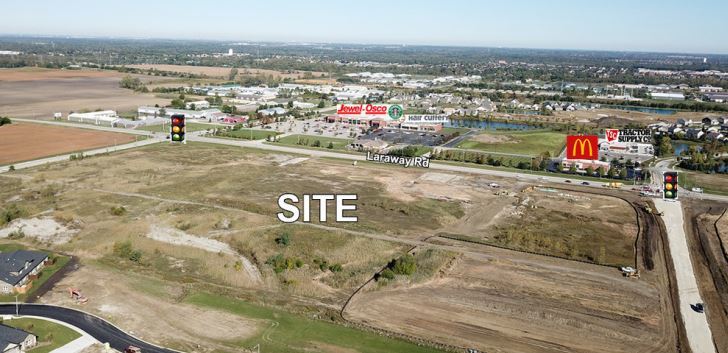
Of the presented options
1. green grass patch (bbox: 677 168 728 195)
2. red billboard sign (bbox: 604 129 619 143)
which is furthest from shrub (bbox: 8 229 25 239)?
red billboard sign (bbox: 604 129 619 143)

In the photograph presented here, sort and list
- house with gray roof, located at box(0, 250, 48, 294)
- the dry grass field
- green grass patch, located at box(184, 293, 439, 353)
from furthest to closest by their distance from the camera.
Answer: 1. house with gray roof, located at box(0, 250, 48, 294)
2. the dry grass field
3. green grass patch, located at box(184, 293, 439, 353)

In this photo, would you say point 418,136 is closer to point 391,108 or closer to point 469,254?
point 391,108

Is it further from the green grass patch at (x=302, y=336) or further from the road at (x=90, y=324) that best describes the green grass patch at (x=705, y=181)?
the road at (x=90, y=324)

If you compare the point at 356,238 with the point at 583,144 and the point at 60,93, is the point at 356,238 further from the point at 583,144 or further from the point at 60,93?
the point at 60,93

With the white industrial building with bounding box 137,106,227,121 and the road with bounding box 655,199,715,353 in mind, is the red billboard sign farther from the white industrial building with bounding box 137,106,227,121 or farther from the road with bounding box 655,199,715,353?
the white industrial building with bounding box 137,106,227,121

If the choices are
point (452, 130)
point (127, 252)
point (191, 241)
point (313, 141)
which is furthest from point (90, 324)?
point (452, 130)

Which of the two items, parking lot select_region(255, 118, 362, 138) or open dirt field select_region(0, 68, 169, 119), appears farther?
open dirt field select_region(0, 68, 169, 119)

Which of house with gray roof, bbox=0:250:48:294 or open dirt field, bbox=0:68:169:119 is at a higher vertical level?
open dirt field, bbox=0:68:169:119
